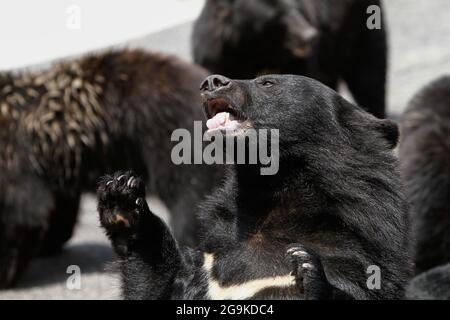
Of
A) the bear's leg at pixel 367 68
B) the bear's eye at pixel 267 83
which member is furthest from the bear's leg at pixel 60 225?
the bear's leg at pixel 367 68

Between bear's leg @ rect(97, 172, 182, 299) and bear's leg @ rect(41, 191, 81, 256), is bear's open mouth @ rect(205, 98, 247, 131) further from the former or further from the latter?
bear's leg @ rect(41, 191, 81, 256)

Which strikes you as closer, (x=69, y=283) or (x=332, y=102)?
(x=332, y=102)

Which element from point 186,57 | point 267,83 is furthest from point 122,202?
point 186,57

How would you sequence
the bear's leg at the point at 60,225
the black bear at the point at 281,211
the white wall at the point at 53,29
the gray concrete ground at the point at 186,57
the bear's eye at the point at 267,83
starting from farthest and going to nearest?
the white wall at the point at 53,29 < the bear's leg at the point at 60,225 < the gray concrete ground at the point at 186,57 < the bear's eye at the point at 267,83 < the black bear at the point at 281,211

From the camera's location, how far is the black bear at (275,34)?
10.5 metres

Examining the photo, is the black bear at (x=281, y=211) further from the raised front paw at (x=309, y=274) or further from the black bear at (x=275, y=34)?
the black bear at (x=275, y=34)

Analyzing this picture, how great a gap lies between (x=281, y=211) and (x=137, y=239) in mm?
664

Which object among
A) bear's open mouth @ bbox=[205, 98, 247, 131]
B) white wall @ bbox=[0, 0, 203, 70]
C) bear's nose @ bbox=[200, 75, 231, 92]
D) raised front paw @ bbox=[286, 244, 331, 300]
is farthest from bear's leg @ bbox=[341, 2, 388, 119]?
raised front paw @ bbox=[286, 244, 331, 300]

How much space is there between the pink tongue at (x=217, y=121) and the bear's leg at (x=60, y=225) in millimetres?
3742

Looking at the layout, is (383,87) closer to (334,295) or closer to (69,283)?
(69,283)

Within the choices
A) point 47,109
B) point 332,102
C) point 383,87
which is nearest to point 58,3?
point 383,87

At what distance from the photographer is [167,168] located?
7.62 metres
